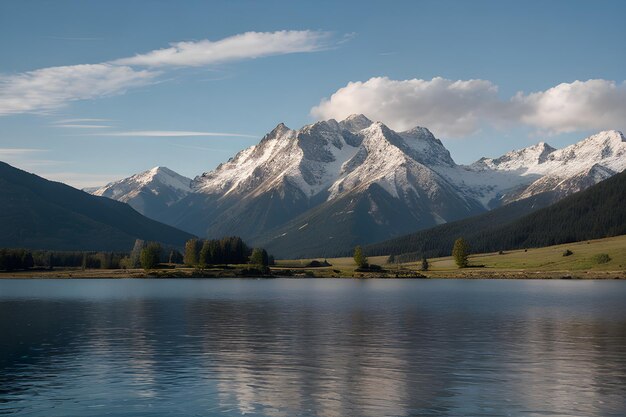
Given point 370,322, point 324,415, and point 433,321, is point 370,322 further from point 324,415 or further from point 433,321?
point 324,415

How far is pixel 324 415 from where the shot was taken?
156ft

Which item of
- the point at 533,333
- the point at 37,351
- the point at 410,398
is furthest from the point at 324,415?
the point at 533,333

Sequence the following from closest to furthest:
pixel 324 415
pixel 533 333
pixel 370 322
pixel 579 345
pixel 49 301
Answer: pixel 324 415 < pixel 579 345 < pixel 533 333 < pixel 370 322 < pixel 49 301

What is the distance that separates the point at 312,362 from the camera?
67.4m

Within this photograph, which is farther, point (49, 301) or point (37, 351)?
point (49, 301)

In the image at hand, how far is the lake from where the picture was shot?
166 ft

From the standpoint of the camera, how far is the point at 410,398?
2056 inches

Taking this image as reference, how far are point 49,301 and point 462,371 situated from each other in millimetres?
103623

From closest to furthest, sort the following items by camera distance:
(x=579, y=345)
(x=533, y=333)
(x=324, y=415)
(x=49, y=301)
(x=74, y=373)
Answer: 1. (x=324, y=415)
2. (x=74, y=373)
3. (x=579, y=345)
4. (x=533, y=333)
5. (x=49, y=301)

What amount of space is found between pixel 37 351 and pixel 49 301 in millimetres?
74050

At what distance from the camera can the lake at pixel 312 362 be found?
5047 centimetres

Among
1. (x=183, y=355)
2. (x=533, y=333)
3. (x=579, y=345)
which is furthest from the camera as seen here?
(x=533, y=333)

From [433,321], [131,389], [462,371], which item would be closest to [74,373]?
[131,389]

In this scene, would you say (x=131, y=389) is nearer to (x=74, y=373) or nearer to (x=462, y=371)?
(x=74, y=373)
